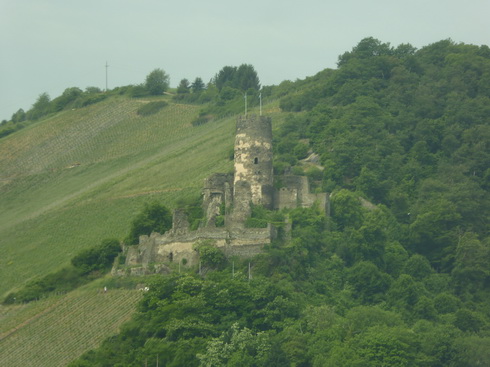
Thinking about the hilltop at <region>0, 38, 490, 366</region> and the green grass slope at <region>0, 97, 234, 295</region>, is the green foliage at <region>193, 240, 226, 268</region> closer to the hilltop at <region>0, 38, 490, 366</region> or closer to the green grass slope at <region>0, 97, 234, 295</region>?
the hilltop at <region>0, 38, 490, 366</region>

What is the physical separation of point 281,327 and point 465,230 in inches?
644

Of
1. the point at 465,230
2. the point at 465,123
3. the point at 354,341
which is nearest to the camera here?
the point at 354,341

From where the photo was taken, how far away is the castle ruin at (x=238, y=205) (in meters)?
→ 55.0

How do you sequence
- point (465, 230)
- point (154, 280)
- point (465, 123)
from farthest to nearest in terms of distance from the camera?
point (465, 123)
point (465, 230)
point (154, 280)

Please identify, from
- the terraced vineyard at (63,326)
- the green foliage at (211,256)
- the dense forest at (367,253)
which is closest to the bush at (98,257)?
the terraced vineyard at (63,326)

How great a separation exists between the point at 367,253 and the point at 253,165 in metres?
6.55

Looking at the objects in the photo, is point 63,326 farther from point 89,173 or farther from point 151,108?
point 151,108

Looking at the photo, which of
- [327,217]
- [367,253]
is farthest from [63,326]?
[367,253]

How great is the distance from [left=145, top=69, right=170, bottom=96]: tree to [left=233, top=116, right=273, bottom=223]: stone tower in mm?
53060

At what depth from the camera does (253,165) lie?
58062 millimetres

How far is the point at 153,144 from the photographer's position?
301 feet

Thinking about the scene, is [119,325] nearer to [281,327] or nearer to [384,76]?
[281,327]

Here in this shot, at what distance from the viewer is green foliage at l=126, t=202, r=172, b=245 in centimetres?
6078

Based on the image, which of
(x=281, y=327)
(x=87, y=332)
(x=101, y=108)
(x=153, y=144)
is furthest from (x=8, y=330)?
(x=101, y=108)
